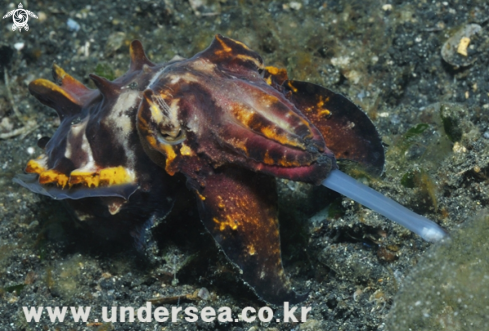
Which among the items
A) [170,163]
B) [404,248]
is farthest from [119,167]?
[404,248]

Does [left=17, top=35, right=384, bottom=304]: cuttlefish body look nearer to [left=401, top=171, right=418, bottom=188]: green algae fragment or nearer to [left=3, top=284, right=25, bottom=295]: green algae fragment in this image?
[left=401, top=171, right=418, bottom=188]: green algae fragment

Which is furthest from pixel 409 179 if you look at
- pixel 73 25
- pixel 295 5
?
pixel 73 25

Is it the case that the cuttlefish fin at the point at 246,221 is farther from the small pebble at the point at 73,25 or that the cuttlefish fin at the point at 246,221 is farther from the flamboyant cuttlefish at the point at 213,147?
the small pebble at the point at 73,25

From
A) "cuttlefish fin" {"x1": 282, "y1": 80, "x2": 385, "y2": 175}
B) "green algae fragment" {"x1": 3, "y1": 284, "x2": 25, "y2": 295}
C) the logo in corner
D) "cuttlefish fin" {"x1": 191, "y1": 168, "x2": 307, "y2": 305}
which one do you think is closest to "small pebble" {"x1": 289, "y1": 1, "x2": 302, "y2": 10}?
"cuttlefish fin" {"x1": 282, "y1": 80, "x2": 385, "y2": 175}

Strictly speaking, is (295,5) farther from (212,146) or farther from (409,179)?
(212,146)

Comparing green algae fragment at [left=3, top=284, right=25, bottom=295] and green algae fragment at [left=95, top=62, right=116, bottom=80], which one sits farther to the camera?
green algae fragment at [left=95, top=62, right=116, bottom=80]

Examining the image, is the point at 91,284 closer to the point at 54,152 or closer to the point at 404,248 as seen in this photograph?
the point at 54,152
